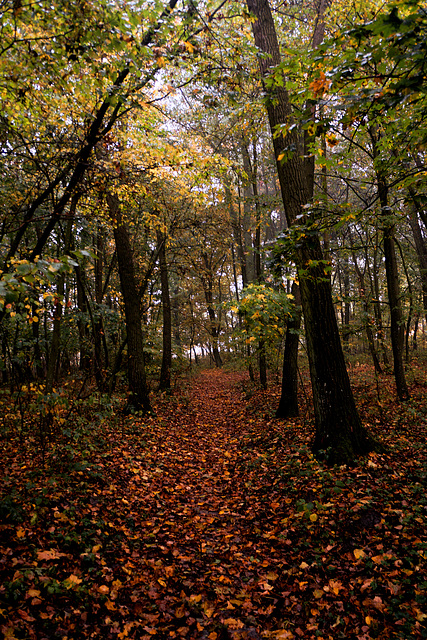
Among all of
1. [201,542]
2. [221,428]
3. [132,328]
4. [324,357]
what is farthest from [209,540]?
[132,328]

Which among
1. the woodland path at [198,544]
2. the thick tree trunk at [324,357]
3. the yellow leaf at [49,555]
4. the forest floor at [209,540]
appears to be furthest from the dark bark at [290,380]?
the yellow leaf at [49,555]

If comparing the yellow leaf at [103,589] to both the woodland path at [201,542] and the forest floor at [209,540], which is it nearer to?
the forest floor at [209,540]

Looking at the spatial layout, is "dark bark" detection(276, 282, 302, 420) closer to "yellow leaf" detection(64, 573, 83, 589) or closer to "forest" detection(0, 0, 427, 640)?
"forest" detection(0, 0, 427, 640)

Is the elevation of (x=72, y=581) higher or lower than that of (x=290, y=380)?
lower

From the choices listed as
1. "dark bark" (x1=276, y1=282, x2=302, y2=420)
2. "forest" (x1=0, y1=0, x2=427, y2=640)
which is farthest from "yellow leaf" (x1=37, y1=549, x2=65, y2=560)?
"dark bark" (x1=276, y1=282, x2=302, y2=420)

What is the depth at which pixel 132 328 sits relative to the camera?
9148 mm

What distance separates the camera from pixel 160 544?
3.93m

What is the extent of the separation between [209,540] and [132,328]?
20.0 ft

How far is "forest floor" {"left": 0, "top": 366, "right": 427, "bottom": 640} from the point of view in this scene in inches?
108

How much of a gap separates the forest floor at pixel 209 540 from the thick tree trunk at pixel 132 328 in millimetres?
2185

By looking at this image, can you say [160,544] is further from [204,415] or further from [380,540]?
[204,415]

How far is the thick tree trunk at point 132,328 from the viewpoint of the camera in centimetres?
891

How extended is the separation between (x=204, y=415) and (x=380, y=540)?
Answer: 6939 mm

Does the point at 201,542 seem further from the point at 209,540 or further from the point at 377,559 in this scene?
the point at 377,559
